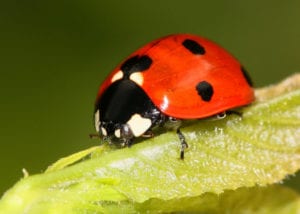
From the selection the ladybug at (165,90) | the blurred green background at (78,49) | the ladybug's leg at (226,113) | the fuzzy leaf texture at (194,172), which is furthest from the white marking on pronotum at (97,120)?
the blurred green background at (78,49)

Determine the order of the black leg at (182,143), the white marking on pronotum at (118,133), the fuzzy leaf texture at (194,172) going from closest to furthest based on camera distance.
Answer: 1. the fuzzy leaf texture at (194,172)
2. the black leg at (182,143)
3. the white marking on pronotum at (118,133)

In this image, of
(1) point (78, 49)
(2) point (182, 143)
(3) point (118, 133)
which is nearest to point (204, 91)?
(3) point (118, 133)

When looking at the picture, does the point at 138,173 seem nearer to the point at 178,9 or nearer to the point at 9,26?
the point at 9,26

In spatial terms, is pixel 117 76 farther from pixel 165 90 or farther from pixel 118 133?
pixel 118 133

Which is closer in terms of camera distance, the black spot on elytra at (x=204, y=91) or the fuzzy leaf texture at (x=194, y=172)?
the fuzzy leaf texture at (x=194, y=172)

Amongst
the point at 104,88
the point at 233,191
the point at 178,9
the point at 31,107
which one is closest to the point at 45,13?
the point at 31,107

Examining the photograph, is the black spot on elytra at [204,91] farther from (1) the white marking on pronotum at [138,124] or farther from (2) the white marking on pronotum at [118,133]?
(2) the white marking on pronotum at [118,133]
